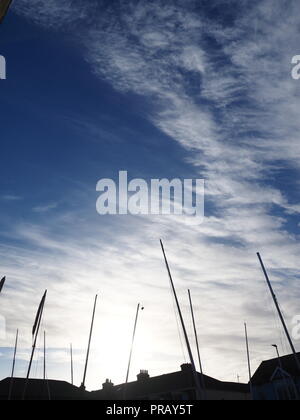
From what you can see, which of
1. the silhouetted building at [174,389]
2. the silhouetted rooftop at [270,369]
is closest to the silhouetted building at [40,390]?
the silhouetted building at [174,389]

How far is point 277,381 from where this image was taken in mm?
43375

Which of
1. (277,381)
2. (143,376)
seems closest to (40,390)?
(143,376)

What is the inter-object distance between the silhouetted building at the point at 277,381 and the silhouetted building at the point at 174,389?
4.37 metres

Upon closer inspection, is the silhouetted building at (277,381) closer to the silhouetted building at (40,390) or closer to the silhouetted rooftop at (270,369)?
the silhouetted rooftop at (270,369)

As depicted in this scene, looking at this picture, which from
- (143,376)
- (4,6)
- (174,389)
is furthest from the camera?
(143,376)

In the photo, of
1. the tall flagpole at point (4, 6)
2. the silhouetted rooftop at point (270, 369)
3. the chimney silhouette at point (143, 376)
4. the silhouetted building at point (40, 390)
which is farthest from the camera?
the chimney silhouette at point (143, 376)

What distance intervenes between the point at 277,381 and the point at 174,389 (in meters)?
14.2

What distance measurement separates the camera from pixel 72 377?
5688cm

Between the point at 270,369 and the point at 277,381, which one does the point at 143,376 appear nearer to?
the point at 270,369

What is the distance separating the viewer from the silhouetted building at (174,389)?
45041 mm

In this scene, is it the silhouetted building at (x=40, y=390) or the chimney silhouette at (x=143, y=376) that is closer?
the silhouetted building at (x=40, y=390)
